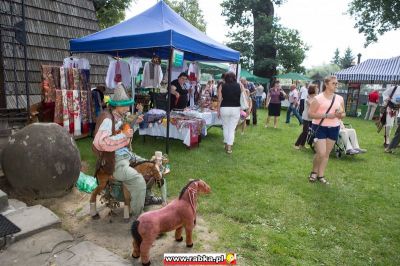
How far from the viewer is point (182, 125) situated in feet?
23.8

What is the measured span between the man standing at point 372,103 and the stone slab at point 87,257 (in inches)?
735

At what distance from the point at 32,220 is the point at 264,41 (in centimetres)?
Answer: 2560

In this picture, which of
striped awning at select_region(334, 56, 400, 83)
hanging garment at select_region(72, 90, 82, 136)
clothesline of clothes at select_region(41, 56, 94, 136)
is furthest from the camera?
striped awning at select_region(334, 56, 400, 83)

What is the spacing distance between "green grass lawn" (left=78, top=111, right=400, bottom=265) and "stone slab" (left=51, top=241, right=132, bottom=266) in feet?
3.43

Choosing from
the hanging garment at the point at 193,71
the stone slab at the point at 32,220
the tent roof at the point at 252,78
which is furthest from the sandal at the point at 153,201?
the tent roof at the point at 252,78

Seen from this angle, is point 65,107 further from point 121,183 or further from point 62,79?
point 121,183

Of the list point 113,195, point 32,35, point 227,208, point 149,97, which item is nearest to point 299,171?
point 227,208

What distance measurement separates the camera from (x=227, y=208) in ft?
14.2

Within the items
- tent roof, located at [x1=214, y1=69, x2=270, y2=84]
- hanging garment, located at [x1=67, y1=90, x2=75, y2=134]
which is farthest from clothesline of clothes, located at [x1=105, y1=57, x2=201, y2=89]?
tent roof, located at [x1=214, y1=69, x2=270, y2=84]

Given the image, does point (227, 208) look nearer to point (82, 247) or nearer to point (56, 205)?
point (82, 247)

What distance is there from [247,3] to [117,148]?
27.4 m

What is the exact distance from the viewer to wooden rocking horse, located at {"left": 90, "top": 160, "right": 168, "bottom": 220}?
12.1 ft

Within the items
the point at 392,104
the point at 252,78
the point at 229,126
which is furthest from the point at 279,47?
the point at 229,126

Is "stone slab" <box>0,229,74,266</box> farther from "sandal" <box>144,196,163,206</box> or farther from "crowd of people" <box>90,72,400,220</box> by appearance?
"sandal" <box>144,196,163,206</box>
